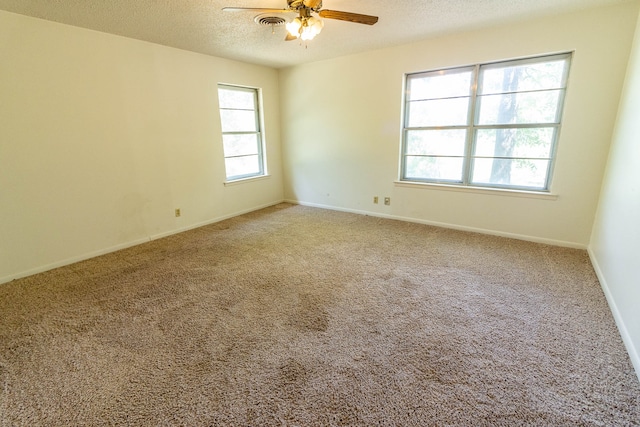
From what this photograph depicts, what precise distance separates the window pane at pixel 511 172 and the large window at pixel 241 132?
3438 millimetres

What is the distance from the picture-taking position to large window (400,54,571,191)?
10.9 feet

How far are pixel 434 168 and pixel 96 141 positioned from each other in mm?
4136

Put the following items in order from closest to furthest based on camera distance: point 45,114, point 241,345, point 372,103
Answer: point 241,345 → point 45,114 → point 372,103

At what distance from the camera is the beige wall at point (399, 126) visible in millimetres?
2954

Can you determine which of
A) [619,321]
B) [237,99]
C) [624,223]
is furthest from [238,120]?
[619,321]

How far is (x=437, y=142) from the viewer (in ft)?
13.5

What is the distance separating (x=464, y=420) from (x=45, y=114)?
406cm

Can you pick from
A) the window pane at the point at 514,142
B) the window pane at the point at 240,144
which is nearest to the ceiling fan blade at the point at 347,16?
the window pane at the point at 514,142

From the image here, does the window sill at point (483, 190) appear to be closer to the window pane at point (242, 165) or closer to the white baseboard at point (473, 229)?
the white baseboard at point (473, 229)

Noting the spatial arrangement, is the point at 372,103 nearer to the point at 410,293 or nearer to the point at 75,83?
the point at 410,293

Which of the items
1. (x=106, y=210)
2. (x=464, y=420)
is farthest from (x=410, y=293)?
(x=106, y=210)

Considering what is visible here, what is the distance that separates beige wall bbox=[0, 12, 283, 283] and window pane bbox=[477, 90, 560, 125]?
3541 mm

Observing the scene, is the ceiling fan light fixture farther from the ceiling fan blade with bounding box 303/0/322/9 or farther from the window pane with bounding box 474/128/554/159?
the window pane with bounding box 474/128/554/159

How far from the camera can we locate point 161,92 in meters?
3.71
